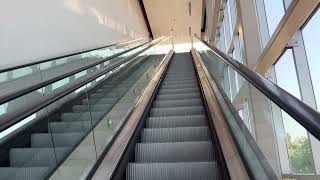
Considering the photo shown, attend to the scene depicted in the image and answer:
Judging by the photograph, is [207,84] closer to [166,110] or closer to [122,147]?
[166,110]

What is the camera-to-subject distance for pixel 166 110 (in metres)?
5.28

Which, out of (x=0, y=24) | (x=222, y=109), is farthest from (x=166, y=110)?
(x=0, y=24)

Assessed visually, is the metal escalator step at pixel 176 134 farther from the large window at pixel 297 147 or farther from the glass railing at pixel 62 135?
the large window at pixel 297 147

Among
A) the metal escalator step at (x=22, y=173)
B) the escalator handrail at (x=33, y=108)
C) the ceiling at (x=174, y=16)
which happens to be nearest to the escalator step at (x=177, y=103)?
the escalator handrail at (x=33, y=108)

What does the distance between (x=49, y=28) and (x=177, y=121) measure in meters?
2.89

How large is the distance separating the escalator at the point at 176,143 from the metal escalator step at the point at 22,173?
0.86 metres

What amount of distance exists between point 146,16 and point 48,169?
18.1m

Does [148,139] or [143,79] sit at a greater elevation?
[143,79]

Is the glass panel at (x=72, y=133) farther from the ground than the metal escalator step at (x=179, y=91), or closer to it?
closer to it

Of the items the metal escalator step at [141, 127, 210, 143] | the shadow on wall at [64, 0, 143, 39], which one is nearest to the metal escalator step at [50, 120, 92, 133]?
the metal escalator step at [141, 127, 210, 143]

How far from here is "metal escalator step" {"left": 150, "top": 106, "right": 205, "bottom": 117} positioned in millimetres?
5152

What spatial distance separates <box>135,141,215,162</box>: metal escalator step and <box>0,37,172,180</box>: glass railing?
1.18 feet

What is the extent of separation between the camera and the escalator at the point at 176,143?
10.1 ft

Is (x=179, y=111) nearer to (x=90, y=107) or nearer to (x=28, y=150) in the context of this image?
(x=90, y=107)
